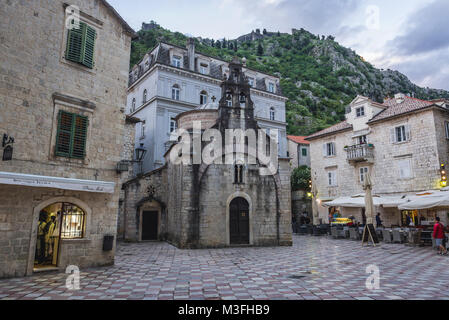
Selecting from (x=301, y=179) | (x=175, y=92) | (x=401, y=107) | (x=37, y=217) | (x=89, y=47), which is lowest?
(x=37, y=217)

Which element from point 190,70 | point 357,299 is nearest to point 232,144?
point 357,299

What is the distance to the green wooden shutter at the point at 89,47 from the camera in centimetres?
1114

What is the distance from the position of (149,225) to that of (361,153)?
782 inches

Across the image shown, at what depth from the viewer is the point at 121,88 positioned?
12328 millimetres

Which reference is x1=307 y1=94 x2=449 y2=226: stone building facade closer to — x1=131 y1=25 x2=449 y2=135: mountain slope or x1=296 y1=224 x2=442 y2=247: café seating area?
x1=296 y1=224 x2=442 y2=247: café seating area

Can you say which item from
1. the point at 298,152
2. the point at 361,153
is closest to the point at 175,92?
the point at 361,153

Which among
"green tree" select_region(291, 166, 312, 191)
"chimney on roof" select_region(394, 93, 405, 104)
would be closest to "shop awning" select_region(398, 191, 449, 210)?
"chimney on roof" select_region(394, 93, 405, 104)

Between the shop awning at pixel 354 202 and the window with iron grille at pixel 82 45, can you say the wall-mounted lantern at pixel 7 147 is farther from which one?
the shop awning at pixel 354 202

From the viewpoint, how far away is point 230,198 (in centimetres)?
1728

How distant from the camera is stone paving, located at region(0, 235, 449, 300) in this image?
22.6ft

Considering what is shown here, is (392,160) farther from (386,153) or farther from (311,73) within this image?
(311,73)

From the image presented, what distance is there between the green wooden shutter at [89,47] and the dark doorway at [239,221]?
35.4 feet

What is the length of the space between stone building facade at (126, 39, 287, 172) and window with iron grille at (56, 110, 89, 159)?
17.1 meters

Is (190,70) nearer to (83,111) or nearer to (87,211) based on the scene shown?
(83,111)
